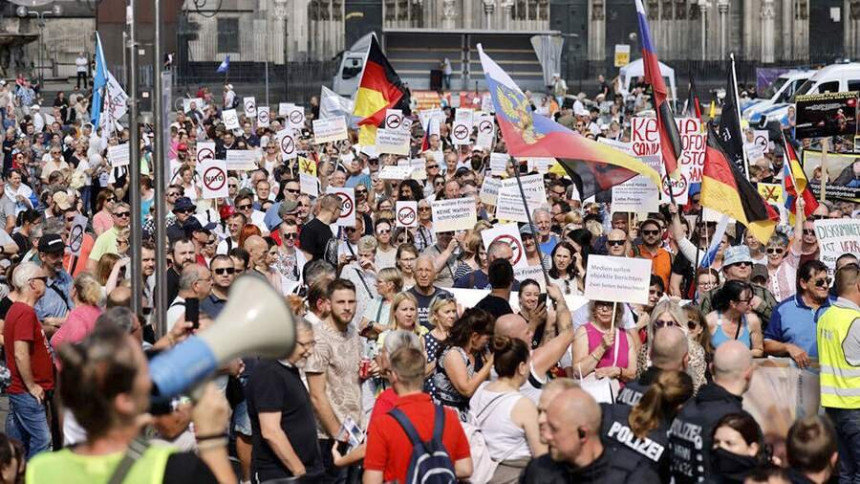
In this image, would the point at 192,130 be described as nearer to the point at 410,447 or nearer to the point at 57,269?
the point at 57,269

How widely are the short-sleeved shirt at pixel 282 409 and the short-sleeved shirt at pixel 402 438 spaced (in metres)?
0.88

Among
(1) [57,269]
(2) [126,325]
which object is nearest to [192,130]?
(1) [57,269]

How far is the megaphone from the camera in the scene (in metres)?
4.68

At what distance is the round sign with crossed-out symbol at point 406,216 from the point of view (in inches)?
667

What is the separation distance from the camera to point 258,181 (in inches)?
773

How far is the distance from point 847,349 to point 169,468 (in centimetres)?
574

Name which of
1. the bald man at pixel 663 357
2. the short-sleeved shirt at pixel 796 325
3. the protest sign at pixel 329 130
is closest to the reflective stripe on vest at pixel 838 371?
the short-sleeved shirt at pixel 796 325

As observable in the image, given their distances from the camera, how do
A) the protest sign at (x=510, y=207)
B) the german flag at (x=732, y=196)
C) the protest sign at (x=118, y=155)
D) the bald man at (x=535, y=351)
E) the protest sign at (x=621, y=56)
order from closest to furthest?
1. the bald man at (x=535, y=351)
2. the german flag at (x=732, y=196)
3. the protest sign at (x=510, y=207)
4. the protest sign at (x=118, y=155)
5. the protest sign at (x=621, y=56)

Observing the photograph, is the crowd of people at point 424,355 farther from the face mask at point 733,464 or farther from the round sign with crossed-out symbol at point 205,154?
the round sign with crossed-out symbol at point 205,154

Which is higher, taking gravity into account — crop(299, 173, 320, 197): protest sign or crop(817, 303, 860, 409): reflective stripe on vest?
crop(299, 173, 320, 197): protest sign

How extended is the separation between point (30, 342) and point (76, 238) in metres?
5.51

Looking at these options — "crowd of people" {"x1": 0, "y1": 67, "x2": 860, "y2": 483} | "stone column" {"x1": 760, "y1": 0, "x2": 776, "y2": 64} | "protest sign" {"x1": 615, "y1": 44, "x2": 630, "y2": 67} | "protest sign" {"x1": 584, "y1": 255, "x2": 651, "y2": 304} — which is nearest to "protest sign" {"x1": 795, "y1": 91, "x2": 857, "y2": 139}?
"crowd of people" {"x1": 0, "y1": 67, "x2": 860, "y2": 483}

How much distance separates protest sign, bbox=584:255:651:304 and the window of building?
4242cm

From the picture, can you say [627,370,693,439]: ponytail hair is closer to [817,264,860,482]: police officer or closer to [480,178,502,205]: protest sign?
[817,264,860,482]: police officer
